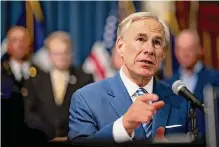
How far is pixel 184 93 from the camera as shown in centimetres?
298

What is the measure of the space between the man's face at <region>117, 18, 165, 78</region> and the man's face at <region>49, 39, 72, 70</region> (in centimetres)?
37

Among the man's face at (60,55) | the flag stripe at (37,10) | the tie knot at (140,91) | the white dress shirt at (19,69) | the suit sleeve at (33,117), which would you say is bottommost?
the suit sleeve at (33,117)

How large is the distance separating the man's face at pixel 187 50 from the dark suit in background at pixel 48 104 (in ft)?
2.17

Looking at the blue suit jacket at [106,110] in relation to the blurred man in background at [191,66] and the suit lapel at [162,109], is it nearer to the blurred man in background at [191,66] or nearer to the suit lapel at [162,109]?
the suit lapel at [162,109]

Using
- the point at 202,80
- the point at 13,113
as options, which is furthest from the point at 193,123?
the point at 13,113

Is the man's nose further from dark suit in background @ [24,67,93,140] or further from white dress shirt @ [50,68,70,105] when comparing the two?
white dress shirt @ [50,68,70,105]

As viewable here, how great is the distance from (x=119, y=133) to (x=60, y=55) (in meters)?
0.69

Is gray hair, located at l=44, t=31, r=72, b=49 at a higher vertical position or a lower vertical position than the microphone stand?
higher

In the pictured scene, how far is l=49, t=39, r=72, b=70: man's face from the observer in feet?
9.96

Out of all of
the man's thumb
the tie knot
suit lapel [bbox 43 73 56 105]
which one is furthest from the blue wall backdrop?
the man's thumb

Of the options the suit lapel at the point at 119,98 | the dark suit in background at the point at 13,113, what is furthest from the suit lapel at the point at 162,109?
the dark suit in background at the point at 13,113

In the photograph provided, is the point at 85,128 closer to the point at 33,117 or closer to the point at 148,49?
the point at 33,117

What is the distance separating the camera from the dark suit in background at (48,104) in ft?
9.90

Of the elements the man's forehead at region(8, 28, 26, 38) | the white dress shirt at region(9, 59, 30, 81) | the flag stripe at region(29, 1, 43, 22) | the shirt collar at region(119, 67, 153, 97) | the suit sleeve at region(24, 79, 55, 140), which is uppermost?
the flag stripe at region(29, 1, 43, 22)
